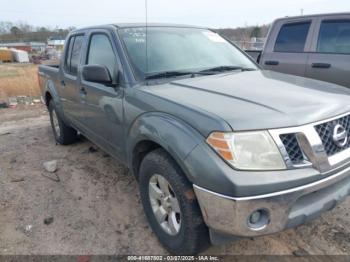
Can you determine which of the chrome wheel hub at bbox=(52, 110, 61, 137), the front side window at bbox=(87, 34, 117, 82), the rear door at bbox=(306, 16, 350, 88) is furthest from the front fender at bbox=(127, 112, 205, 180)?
the rear door at bbox=(306, 16, 350, 88)

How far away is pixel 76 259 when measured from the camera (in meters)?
2.50

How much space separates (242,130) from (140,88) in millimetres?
1085

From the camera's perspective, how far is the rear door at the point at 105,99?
2.89m

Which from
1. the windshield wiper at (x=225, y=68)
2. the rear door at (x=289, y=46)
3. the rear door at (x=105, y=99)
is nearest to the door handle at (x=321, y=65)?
the rear door at (x=289, y=46)

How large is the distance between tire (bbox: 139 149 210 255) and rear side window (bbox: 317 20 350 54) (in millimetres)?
3398

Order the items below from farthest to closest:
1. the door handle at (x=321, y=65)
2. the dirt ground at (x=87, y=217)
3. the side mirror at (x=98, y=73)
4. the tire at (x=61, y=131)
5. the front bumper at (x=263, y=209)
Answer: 1. the tire at (x=61, y=131)
2. the door handle at (x=321, y=65)
3. the side mirror at (x=98, y=73)
4. the dirt ground at (x=87, y=217)
5. the front bumper at (x=263, y=209)

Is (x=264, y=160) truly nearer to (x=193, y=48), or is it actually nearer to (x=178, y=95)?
(x=178, y=95)

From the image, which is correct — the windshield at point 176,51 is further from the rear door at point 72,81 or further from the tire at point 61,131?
the tire at point 61,131

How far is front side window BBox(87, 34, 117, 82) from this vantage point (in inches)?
120

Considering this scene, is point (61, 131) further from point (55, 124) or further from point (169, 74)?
point (169, 74)

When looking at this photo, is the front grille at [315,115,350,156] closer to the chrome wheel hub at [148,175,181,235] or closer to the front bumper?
the front bumper

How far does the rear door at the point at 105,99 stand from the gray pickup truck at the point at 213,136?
0.05 feet

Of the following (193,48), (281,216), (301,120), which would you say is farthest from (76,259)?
(193,48)

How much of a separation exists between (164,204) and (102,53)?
5.87ft
